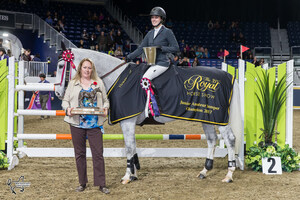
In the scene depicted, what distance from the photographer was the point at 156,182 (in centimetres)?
418

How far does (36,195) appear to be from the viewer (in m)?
3.61

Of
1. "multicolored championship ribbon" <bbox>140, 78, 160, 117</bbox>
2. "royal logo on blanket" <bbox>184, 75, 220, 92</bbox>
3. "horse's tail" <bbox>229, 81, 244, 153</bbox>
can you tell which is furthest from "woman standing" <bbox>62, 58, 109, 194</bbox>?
"horse's tail" <bbox>229, 81, 244, 153</bbox>

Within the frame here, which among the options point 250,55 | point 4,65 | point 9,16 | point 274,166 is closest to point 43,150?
point 4,65

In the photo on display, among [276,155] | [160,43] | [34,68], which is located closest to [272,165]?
[276,155]

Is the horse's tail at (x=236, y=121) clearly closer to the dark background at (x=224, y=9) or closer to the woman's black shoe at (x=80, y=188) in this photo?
the woman's black shoe at (x=80, y=188)

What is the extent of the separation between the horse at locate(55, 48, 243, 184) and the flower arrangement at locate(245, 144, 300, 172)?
411 millimetres

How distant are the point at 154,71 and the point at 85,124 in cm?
109

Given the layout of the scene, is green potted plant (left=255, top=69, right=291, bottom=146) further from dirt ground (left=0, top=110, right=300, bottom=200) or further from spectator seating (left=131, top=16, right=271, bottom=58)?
spectator seating (left=131, top=16, right=271, bottom=58)

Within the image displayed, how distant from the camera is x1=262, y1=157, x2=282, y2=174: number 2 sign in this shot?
4.65 meters

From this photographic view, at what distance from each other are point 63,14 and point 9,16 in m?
3.95

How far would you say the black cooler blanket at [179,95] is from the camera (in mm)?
4152

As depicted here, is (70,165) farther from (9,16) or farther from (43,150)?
(9,16)

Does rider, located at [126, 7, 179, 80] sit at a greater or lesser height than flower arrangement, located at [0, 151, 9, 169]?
greater

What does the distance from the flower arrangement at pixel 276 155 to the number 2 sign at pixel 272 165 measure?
5 centimetres
